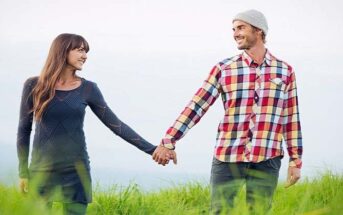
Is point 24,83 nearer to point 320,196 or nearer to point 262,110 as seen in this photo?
point 262,110

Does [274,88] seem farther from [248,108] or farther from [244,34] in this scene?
[244,34]

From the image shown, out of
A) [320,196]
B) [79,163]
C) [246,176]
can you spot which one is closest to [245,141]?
[246,176]

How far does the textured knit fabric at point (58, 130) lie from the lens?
4473 millimetres

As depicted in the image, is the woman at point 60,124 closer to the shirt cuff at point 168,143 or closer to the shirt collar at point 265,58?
the shirt cuff at point 168,143

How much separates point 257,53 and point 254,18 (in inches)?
11.8

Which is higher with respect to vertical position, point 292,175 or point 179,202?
point 292,175

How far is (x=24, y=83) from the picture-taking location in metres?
4.72

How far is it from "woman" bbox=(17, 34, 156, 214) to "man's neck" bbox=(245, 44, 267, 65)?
132 centimetres

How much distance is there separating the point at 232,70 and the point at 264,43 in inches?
16.3

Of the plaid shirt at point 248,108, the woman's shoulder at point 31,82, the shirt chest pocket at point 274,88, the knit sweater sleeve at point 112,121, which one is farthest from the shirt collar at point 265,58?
the woman's shoulder at point 31,82

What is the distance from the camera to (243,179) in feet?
15.1

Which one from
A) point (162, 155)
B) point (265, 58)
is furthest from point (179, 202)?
point (265, 58)

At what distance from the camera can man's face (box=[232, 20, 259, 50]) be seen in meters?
4.81

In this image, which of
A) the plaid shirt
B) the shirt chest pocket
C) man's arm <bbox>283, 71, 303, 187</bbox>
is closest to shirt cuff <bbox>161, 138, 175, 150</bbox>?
the plaid shirt
